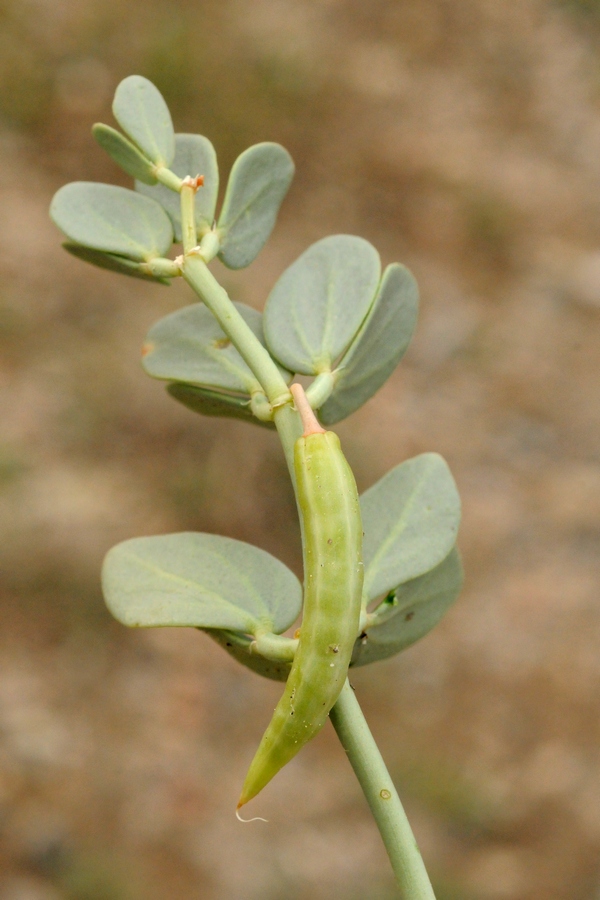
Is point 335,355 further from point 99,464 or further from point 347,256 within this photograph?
point 99,464

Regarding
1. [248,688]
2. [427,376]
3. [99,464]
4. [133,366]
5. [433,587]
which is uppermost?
[433,587]

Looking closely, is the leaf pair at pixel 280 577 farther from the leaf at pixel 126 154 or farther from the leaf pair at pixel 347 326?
the leaf at pixel 126 154

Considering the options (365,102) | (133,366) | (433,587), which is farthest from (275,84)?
(433,587)

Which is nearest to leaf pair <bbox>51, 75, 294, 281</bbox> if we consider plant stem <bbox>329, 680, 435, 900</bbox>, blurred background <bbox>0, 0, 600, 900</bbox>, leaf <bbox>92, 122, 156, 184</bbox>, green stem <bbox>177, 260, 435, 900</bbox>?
leaf <bbox>92, 122, 156, 184</bbox>

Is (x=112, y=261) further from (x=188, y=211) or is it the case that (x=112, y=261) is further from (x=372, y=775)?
(x=372, y=775)

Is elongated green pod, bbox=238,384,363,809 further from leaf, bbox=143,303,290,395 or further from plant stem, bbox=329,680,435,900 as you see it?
leaf, bbox=143,303,290,395
